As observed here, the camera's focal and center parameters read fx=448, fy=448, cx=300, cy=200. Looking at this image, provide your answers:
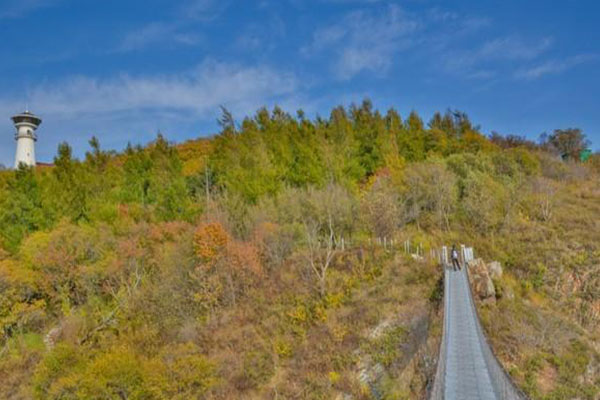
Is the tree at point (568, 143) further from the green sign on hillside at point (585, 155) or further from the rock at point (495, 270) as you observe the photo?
the rock at point (495, 270)

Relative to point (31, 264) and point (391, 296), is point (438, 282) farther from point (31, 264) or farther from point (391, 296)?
point (31, 264)

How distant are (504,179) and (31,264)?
32.5 metres

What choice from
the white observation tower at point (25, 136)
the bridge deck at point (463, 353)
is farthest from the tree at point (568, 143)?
the white observation tower at point (25, 136)

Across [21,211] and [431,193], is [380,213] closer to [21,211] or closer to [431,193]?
[431,193]

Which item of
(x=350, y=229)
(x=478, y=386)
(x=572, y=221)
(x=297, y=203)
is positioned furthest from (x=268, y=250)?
(x=572, y=221)

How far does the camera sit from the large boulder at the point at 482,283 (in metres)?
19.2

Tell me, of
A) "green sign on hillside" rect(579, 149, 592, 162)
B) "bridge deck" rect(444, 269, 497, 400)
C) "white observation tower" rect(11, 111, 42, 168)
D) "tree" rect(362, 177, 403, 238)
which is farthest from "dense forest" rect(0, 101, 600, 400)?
"white observation tower" rect(11, 111, 42, 168)

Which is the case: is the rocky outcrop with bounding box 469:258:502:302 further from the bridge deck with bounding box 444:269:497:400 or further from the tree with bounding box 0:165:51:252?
the tree with bounding box 0:165:51:252

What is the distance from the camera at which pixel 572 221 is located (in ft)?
90.3

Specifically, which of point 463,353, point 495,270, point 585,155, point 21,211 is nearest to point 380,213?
point 495,270

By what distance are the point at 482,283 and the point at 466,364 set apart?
27.3 ft

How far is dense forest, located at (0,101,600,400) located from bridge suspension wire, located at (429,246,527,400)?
56.0 inches

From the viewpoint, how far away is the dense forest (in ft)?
53.6

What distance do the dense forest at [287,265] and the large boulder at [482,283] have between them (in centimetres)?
56
